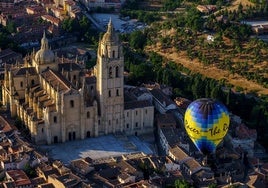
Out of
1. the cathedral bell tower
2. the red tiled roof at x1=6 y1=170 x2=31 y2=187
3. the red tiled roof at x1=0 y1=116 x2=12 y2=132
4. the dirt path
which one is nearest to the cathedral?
the cathedral bell tower

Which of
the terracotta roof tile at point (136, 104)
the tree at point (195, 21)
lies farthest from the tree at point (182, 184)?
the tree at point (195, 21)

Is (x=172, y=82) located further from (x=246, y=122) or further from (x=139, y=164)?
(x=139, y=164)

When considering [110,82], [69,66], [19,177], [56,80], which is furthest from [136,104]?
[19,177]

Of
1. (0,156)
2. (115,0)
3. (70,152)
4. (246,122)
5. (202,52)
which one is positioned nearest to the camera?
(0,156)

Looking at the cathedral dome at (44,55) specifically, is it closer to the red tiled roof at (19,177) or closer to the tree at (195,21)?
the red tiled roof at (19,177)

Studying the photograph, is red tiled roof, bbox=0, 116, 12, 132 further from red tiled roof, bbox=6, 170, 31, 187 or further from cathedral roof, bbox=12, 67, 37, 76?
red tiled roof, bbox=6, 170, 31, 187

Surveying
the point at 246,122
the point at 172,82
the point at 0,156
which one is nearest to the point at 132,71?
the point at 172,82
